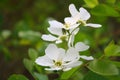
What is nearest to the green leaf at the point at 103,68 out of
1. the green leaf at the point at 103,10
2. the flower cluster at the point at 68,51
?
the flower cluster at the point at 68,51

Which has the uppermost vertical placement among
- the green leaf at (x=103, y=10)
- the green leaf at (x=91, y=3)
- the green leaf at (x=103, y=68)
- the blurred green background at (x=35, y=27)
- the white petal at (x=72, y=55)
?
the green leaf at (x=91, y=3)

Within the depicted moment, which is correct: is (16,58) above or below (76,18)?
below

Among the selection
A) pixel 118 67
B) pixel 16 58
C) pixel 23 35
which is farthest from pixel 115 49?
pixel 16 58

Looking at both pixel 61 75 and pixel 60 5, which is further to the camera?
pixel 60 5

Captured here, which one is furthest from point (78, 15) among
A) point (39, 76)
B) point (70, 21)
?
point (39, 76)

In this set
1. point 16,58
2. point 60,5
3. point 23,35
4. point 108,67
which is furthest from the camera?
point 60,5

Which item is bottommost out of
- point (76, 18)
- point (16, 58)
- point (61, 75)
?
point (16, 58)

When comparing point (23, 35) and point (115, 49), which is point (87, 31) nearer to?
point (23, 35)

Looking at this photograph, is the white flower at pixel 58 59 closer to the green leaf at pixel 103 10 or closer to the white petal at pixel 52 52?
the white petal at pixel 52 52
